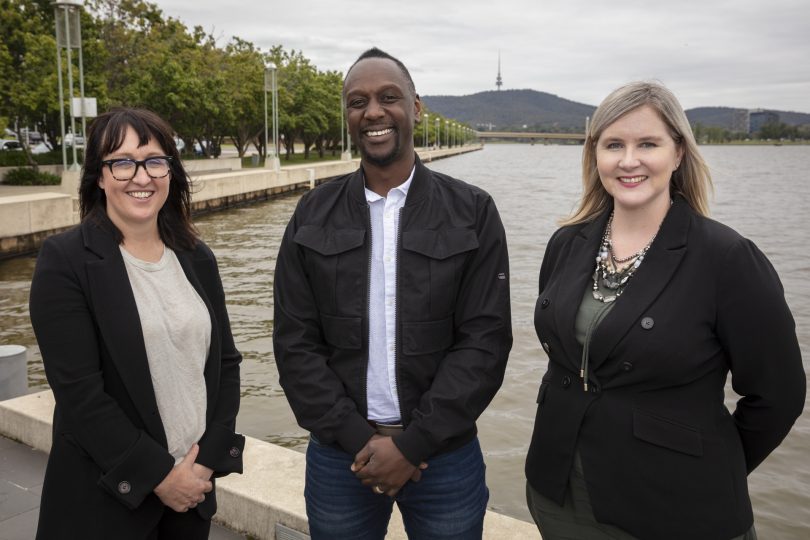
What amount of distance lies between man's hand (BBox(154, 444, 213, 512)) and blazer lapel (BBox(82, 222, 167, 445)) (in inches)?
7.1

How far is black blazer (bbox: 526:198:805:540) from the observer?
213 centimetres

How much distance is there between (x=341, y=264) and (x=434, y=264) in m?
0.32

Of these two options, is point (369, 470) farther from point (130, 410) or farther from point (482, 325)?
point (130, 410)

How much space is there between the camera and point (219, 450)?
2.53 m

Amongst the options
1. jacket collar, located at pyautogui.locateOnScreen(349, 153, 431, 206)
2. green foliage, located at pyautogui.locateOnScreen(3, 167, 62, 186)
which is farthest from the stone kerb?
jacket collar, located at pyautogui.locateOnScreen(349, 153, 431, 206)

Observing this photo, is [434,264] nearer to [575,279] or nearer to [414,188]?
[414,188]

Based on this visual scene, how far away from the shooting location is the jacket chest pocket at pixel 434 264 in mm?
2514

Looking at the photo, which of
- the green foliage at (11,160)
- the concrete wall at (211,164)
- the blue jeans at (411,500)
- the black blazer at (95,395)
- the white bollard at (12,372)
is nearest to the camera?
the black blazer at (95,395)

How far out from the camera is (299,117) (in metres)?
48.8

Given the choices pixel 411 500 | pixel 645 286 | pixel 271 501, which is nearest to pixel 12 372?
pixel 271 501

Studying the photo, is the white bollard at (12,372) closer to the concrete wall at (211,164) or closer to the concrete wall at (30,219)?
the concrete wall at (30,219)

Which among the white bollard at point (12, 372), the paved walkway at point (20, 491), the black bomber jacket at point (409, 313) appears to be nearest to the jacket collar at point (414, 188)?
the black bomber jacket at point (409, 313)

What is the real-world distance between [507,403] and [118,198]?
6.25 metres

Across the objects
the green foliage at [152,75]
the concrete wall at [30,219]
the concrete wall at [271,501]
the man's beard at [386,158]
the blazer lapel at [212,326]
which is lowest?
the concrete wall at [271,501]
